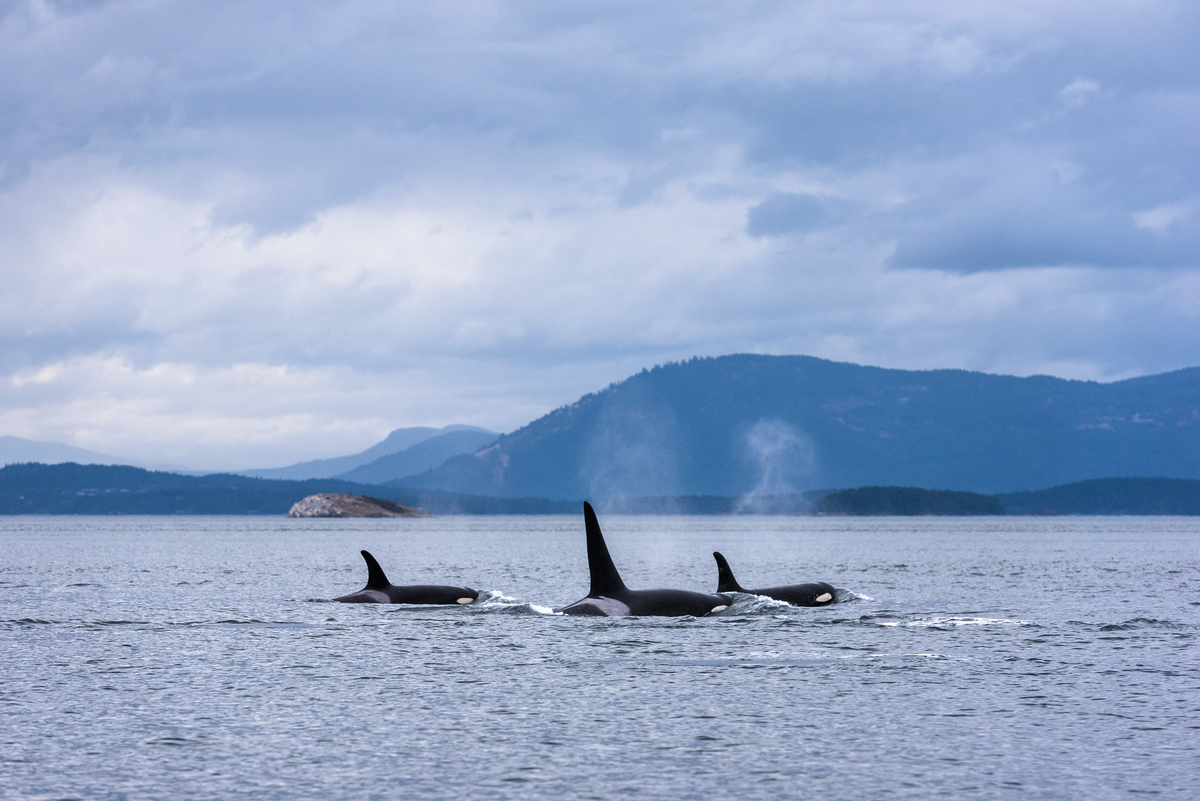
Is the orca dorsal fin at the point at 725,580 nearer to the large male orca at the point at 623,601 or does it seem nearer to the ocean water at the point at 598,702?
the ocean water at the point at 598,702

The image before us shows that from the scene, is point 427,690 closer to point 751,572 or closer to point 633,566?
point 751,572

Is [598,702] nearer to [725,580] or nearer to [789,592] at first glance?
[725,580]

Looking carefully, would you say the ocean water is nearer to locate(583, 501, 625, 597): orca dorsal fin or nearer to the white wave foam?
the white wave foam

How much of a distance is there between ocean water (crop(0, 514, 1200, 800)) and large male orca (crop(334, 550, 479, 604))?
951 mm

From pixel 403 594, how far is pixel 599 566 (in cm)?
1089

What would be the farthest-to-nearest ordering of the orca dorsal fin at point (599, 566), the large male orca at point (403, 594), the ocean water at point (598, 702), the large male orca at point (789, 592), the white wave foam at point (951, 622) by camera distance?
1. the large male orca at point (403, 594)
2. the large male orca at point (789, 592)
3. the white wave foam at point (951, 622)
4. the orca dorsal fin at point (599, 566)
5. the ocean water at point (598, 702)

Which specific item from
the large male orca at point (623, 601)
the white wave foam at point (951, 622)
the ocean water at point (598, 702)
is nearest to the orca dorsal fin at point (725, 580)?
the ocean water at point (598, 702)

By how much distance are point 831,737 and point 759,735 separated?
3.65ft

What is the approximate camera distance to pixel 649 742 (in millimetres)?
17734

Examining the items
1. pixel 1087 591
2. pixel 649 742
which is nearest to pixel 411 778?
pixel 649 742

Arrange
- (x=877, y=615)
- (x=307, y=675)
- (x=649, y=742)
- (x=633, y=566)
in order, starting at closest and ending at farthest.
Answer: (x=649, y=742)
(x=307, y=675)
(x=877, y=615)
(x=633, y=566)

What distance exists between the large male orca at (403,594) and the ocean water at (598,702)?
95 centimetres

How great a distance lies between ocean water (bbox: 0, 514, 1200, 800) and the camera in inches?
604

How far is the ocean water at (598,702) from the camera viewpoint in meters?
15.3
